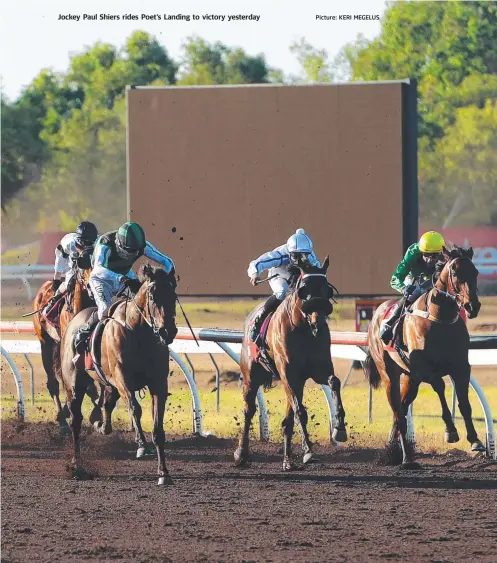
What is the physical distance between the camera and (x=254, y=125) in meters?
14.7

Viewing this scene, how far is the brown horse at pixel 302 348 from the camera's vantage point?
10133 mm

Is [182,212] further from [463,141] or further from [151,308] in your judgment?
[463,141]

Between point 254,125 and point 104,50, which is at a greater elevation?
point 104,50

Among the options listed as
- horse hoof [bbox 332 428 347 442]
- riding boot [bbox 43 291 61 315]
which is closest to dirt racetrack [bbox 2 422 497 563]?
horse hoof [bbox 332 428 347 442]

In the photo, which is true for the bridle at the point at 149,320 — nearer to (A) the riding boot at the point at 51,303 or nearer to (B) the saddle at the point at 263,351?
(B) the saddle at the point at 263,351

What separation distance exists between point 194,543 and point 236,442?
199 inches

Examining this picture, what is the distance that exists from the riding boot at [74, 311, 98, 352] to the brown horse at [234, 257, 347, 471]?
1330 millimetres

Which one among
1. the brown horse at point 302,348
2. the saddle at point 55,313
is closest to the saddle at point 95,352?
the brown horse at point 302,348

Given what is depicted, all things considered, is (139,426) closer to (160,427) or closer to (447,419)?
(160,427)

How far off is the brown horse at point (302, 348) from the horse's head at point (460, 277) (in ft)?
2.95

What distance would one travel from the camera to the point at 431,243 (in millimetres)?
10820

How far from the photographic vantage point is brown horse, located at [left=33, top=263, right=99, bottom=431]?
1270 cm

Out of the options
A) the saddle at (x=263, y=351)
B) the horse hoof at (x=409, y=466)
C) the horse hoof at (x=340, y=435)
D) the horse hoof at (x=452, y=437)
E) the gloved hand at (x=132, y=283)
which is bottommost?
the horse hoof at (x=409, y=466)

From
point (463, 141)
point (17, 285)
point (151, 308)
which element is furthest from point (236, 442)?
point (463, 141)
